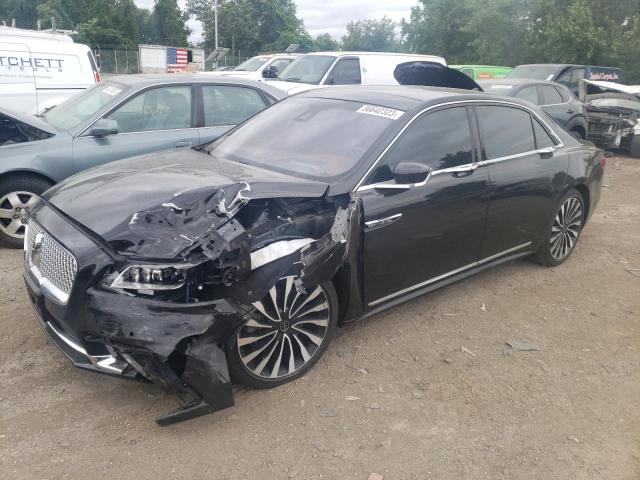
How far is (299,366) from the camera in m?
3.33

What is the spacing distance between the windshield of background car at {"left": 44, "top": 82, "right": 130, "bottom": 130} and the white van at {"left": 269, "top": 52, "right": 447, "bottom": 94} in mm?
4853

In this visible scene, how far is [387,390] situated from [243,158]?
1871mm

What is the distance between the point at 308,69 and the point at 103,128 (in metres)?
6.74

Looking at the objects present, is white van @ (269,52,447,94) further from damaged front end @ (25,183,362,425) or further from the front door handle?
damaged front end @ (25,183,362,425)

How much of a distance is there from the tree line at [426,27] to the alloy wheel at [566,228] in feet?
74.2

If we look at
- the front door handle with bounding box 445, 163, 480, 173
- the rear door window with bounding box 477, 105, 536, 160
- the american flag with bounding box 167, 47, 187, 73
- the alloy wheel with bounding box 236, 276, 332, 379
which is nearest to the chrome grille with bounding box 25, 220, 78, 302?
the alloy wheel with bounding box 236, 276, 332, 379

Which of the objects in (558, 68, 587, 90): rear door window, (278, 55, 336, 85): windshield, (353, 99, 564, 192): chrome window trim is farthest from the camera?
(558, 68, 587, 90): rear door window

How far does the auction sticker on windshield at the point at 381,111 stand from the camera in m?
3.80

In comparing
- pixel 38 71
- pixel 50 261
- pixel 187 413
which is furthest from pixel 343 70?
pixel 187 413

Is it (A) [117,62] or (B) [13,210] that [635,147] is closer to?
(B) [13,210]

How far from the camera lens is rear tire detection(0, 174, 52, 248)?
16.6 ft

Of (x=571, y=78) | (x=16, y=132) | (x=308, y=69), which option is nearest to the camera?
(x=16, y=132)

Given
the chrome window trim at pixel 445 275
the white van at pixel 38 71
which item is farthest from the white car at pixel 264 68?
the chrome window trim at pixel 445 275

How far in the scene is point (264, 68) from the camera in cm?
1331
